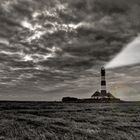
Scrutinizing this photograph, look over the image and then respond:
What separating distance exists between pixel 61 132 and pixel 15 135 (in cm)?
353

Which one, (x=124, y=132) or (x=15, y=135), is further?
(x=124, y=132)

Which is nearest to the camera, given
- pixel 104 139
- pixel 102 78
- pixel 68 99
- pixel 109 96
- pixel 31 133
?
pixel 104 139

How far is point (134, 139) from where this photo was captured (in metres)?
16.9

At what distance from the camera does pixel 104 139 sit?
16.2 meters

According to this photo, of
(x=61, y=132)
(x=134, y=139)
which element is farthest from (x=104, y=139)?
(x=61, y=132)

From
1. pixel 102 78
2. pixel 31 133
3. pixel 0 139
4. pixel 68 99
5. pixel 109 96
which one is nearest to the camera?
pixel 0 139

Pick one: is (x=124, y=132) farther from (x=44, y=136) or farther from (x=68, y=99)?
(x=68, y=99)

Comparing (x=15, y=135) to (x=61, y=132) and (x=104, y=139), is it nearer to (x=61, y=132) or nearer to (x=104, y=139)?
(x=61, y=132)

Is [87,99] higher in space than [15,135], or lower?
higher

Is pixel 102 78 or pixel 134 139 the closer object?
pixel 134 139

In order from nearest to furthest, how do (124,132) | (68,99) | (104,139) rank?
A: (104,139) → (124,132) → (68,99)

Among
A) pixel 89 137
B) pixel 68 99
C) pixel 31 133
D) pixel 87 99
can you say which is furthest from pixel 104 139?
pixel 68 99

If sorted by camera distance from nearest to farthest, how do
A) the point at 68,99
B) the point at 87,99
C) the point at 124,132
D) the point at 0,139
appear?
the point at 0,139
the point at 124,132
the point at 87,99
the point at 68,99

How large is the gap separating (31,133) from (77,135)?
3431 mm
